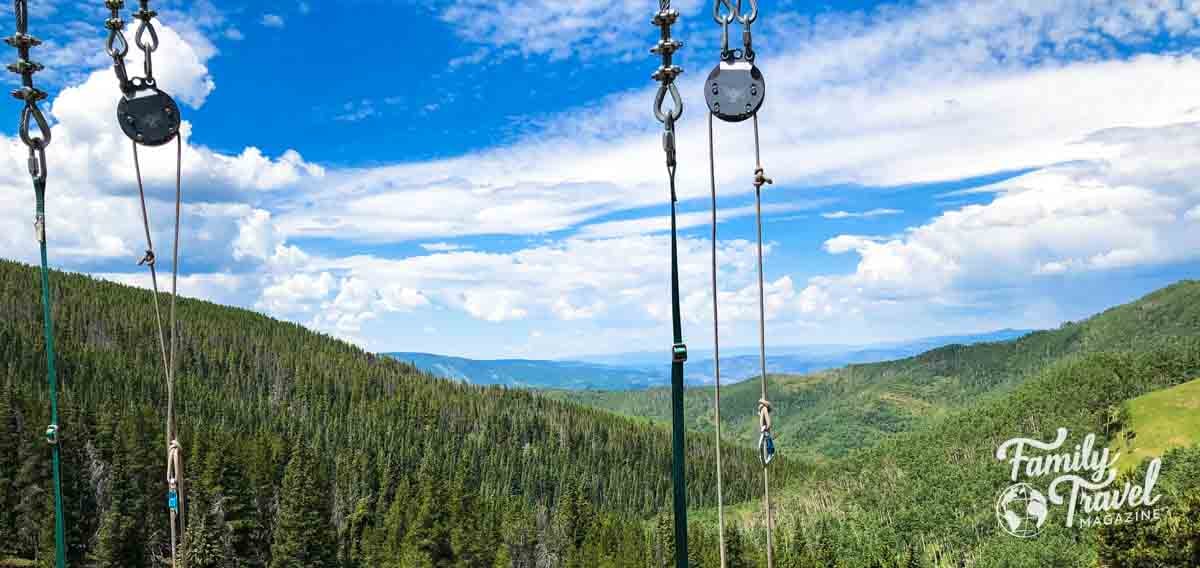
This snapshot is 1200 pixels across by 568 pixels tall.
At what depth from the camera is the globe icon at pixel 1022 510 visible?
134m

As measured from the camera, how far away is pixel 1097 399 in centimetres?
19550

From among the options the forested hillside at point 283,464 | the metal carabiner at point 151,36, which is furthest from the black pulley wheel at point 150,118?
the forested hillside at point 283,464

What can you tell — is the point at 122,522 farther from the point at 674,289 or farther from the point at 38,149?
the point at 674,289

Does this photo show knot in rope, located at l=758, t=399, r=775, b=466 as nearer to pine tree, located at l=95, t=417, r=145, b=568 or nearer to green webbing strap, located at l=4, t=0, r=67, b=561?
A: green webbing strap, located at l=4, t=0, r=67, b=561

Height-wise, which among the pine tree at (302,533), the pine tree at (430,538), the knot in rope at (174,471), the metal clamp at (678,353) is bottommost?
the pine tree at (430,538)

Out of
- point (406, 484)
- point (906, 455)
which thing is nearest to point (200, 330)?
point (406, 484)

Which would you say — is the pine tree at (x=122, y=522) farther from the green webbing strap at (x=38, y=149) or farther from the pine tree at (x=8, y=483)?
the green webbing strap at (x=38, y=149)

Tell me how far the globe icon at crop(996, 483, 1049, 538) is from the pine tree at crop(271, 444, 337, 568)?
11607cm

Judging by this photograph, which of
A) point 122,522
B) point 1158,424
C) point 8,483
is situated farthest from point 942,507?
point 8,483

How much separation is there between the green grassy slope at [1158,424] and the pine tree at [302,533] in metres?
159

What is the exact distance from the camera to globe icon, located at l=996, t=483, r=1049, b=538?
13412cm

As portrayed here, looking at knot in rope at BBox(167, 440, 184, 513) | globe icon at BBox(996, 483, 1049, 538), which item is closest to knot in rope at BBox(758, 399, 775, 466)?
knot in rope at BBox(167, 440, 184, 513)

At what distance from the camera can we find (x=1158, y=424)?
552 ft

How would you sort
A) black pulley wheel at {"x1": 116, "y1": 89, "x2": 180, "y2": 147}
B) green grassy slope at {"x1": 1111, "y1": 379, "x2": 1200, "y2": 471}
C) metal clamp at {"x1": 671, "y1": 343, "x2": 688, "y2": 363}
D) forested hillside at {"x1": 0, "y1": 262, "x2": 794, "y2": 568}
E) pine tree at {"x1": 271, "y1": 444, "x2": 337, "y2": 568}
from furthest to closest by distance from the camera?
green grassy slope at {"x1": 1111, "y1": 379, "x2": 1200, "y2": 471} < forested hillside at {"x1": 0, "y1": 262, "x2": 794, "y2": 568} < pine tree at {"x1": 271, "y1": 444, "x2": 337, "y2": 568} < black pulley wheel at {"x1": 116, "y1": 89, "x2": 180, "y2": 147} < metal clamp at {"x1": 671, "y1": 343, "x2": 688, "y2": 363}
